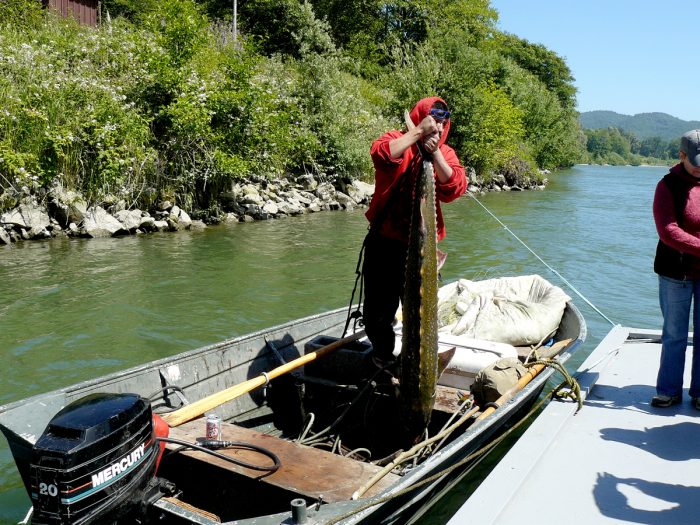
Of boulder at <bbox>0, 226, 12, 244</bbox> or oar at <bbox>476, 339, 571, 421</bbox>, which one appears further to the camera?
boulder at <bbox>0, 226, 12, 244</bbox>

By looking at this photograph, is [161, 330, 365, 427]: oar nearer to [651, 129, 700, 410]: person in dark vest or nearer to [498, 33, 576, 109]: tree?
[651, 129, 700, 410]: person in dark vest

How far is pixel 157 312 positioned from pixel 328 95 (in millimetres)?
16144

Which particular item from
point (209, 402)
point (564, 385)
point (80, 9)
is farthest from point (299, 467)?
point (80, 9)

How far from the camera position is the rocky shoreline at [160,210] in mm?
14992

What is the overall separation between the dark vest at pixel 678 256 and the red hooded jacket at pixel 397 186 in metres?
1.48

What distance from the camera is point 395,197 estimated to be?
14.8ft

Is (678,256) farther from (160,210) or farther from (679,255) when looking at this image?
(160,210)

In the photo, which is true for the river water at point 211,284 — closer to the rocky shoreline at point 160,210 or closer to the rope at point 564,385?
the rocky shoreline at point 160,210

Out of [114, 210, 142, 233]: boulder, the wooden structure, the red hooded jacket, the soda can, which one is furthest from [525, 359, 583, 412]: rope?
the wooden structure

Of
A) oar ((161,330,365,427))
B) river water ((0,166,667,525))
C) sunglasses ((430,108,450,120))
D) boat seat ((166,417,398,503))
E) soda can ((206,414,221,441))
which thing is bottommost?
river water ((0,166,667,525))

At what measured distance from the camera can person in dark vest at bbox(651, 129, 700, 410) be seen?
4.46 m

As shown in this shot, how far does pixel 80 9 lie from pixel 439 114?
3138cm

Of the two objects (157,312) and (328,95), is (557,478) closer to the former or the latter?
(157,312)

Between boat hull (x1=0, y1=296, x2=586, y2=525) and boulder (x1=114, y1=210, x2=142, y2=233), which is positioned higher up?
boulder (x1=114, y1=210, x2=142, y2=233)
